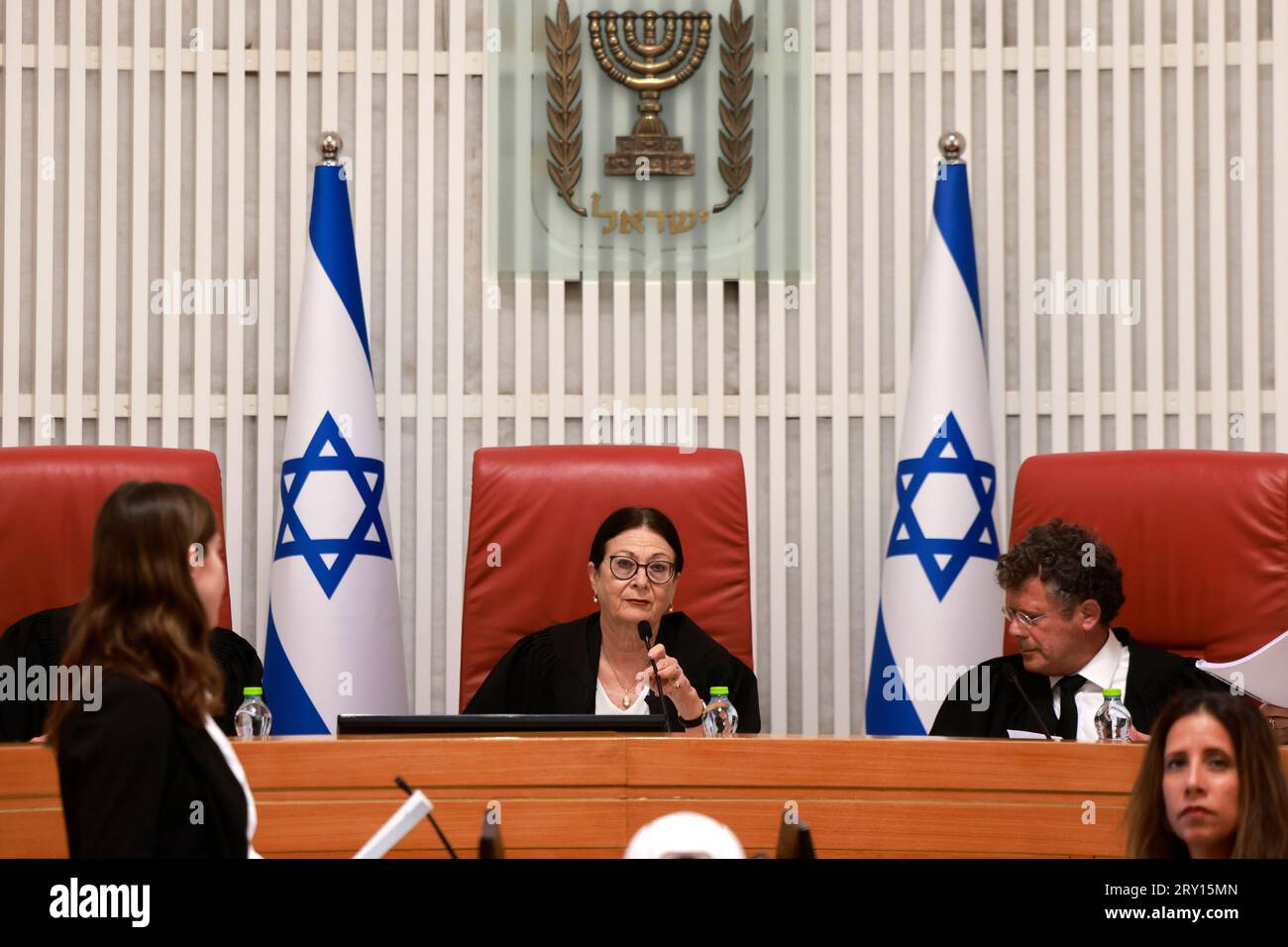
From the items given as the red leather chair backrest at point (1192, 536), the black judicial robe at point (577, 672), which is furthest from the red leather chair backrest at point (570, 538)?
the red leather chair backrest at point (1192, 536)

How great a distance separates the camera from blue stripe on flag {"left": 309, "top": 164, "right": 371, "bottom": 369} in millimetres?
4453

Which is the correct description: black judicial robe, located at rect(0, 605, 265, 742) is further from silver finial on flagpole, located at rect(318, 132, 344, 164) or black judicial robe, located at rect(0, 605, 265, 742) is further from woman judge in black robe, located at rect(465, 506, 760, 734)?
silver finial on flagpole, located at rect(318, 132, 344, 164)

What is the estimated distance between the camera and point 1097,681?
138 inches

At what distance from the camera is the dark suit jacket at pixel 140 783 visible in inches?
68.6

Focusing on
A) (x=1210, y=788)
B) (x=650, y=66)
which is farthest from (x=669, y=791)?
(x=650, y=66)

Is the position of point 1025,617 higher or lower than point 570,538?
lower

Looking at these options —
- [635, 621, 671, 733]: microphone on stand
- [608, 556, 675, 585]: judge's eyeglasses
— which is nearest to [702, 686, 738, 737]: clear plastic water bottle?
[635, 621, 671, 733]: microphone on stand

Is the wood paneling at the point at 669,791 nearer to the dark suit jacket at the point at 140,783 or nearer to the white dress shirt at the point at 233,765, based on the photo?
the white dress shirt at the point at 233,765

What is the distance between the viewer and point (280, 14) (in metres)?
4.96

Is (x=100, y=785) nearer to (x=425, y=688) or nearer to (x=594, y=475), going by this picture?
(x=594, y=475)

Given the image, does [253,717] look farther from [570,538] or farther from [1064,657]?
[1064,657]

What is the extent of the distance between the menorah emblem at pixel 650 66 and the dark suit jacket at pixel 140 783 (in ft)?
10.8

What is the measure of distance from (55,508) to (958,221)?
2.58m

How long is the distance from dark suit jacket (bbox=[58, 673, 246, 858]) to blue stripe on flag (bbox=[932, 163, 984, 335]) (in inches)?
Answer: 122
